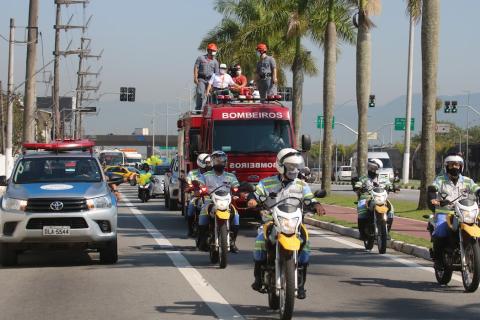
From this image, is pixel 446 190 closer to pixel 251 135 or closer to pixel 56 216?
pixel 56 216

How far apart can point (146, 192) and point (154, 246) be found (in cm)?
2104

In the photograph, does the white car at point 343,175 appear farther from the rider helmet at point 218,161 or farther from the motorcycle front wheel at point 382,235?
the rider helmet at point 218,161

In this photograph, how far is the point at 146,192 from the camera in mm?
39531

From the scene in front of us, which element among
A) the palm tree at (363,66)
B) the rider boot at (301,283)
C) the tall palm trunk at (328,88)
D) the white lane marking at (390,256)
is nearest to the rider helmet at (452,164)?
the white lane marking at (390,256)

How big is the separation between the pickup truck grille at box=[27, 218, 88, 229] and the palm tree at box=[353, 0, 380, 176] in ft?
72.8

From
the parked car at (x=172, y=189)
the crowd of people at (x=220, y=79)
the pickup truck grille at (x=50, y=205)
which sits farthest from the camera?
the parked car at (x=172, y=189)

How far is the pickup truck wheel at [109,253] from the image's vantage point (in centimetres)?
1509

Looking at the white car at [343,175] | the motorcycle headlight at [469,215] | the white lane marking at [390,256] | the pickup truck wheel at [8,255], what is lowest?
the white car at [343,175]

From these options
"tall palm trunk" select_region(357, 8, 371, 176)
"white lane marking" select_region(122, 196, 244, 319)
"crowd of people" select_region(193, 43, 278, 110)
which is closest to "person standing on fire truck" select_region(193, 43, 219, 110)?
"crowd of people" select_region(193, 43, 278, 110)

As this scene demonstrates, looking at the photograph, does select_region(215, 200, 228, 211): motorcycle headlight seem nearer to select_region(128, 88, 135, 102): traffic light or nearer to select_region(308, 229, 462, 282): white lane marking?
select_region(308, 229, 462, 282): white lane marking

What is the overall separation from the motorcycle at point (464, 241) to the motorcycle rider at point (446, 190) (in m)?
0.06

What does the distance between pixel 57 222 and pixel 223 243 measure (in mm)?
2515

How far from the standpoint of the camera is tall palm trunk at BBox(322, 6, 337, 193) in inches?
1519

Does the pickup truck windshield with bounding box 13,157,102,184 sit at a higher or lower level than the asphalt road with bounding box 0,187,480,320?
higher
